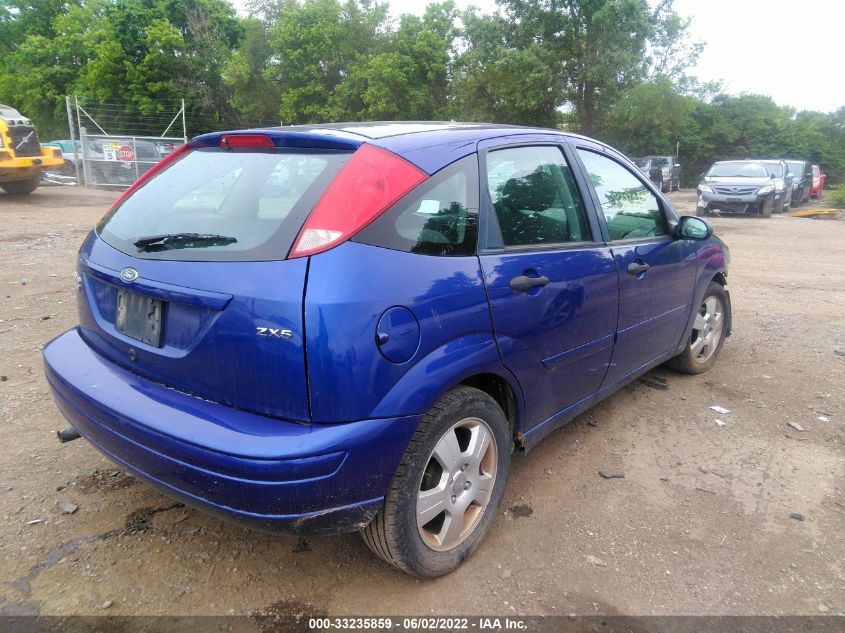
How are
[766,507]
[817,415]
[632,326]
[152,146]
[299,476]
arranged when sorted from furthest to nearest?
[152,146] → [817,415] → [632,326] → [766,507] → [299,476]

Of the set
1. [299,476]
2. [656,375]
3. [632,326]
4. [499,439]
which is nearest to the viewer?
[299,476]

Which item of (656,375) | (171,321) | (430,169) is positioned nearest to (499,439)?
(430,169)

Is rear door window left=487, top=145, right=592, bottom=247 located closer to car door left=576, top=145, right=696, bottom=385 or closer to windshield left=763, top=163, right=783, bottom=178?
car door left=576, top=145, right=696, bottom=385

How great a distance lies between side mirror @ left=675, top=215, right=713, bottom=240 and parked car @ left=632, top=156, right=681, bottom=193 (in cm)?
2393

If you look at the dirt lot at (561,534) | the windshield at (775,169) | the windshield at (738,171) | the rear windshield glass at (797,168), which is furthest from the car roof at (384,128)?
the rear windshield glass at (797,168)

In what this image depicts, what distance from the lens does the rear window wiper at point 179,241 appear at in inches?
85.2

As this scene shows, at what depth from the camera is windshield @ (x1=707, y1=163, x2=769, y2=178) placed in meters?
18.3

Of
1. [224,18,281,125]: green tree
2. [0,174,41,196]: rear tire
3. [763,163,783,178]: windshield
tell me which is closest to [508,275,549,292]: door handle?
[0,174,41,196]: rear tire

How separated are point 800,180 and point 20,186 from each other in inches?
965

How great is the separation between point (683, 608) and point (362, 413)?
1.43 meters

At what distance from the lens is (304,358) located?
1890 millimetres

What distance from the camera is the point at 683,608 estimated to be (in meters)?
2.29

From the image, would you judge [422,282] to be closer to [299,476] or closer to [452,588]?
[299,476]

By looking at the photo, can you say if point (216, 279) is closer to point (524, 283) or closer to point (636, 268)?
point (524, 283)
